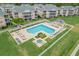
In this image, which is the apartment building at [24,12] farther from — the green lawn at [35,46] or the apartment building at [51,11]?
the green lawn at [35,46]

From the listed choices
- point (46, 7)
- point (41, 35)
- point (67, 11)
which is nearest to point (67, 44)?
point (41, 35)

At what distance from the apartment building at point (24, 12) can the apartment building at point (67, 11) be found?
2.71 ft

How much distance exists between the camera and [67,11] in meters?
4.40

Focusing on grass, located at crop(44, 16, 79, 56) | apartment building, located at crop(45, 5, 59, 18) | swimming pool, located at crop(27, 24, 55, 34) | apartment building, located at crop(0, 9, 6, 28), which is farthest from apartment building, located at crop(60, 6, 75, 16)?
apartment building, located at crop(0, 9, 6, 28)

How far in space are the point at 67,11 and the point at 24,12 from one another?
1.22m

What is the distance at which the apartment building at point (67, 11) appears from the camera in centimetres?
436

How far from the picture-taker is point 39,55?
365cm

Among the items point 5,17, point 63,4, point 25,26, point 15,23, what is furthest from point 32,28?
point 63,4

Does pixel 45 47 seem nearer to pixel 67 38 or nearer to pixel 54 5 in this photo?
pixel 67 38

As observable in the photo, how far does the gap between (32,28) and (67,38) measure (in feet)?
3.19

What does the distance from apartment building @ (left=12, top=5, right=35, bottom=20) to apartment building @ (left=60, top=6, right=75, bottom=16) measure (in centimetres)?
83

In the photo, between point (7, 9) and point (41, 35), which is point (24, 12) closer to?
point (7, 9)

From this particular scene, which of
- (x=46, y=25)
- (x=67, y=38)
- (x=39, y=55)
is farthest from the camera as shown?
(x=46, y=25)

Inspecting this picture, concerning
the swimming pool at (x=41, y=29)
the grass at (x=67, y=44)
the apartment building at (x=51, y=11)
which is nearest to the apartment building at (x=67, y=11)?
the apartment building at (x=51, y=11)
